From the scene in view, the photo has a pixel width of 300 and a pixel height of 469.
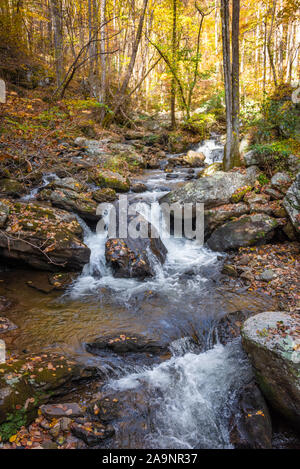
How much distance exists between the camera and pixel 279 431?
137 inches

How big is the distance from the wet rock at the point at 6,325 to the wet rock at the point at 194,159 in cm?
1195

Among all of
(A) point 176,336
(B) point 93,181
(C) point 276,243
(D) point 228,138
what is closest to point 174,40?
(D) point 228,138

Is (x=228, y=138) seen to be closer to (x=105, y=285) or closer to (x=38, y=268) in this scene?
(x=105, y=285)

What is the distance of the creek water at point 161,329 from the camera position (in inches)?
143

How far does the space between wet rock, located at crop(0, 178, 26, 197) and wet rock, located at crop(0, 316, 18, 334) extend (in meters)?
4.52

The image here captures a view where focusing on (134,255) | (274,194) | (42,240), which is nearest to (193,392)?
(134,255)

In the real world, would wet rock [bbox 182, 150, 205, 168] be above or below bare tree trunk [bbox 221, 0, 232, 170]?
below

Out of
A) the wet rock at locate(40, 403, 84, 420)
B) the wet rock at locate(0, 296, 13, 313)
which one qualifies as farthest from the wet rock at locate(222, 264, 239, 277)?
the wet rock at locate(0, 296, 13, 313)

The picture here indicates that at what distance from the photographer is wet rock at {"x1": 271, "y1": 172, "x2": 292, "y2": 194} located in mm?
8508

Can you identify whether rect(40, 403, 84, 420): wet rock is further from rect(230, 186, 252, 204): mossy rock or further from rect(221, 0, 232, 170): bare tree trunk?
rect(221, 0, 232, 170): bare tree trunk

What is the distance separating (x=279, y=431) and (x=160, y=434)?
156cm

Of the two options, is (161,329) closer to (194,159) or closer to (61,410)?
(61,410)

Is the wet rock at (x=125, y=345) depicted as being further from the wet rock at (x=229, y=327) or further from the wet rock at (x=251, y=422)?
the wet rock at (x=251, y=422)

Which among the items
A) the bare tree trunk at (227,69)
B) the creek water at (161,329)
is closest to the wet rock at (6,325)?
the creek water at (161,329)
